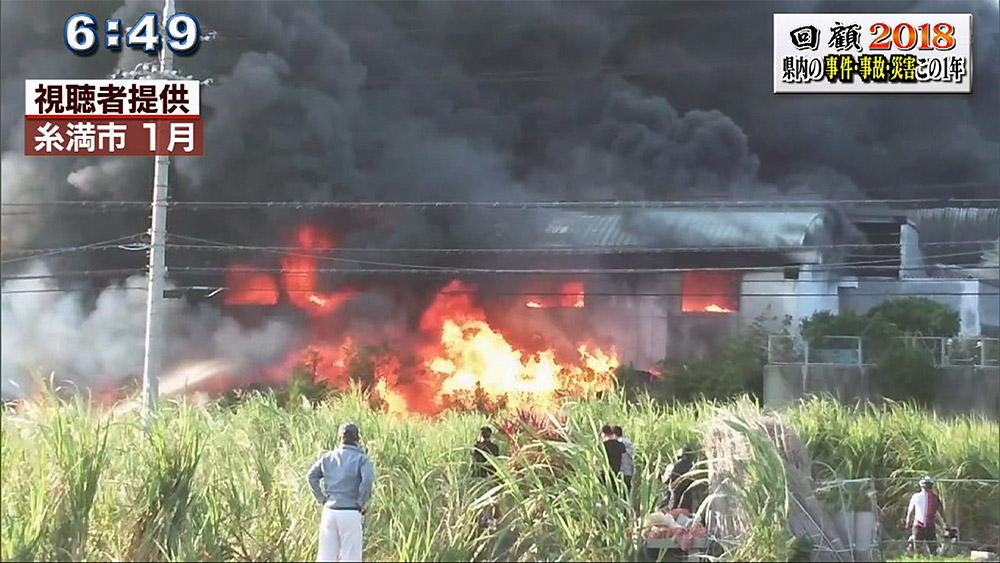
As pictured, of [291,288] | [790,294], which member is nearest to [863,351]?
[790,294]

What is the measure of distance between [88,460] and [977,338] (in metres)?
11.8

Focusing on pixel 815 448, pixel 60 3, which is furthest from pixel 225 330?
pixel 815 448

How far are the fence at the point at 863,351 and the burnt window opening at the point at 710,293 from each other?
3.37ft

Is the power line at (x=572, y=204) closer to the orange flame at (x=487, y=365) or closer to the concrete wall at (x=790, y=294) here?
the concrete wall at (x=790, y=294)

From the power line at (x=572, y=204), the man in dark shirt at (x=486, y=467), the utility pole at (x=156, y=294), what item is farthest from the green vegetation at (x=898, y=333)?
the utility pole at (x=156, y=294)

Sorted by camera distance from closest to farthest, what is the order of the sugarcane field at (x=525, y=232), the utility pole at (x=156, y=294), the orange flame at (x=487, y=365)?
the utility pole at (x=156, y=294) < the sugarcane field at (x=525, y=232) < the orange flame at (x=487, y=365)

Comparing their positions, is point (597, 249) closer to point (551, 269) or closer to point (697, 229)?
point (551, 269)

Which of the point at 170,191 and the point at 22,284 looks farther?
the point at 170,191

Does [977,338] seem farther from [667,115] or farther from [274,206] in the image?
[274,206]

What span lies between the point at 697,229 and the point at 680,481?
7723 mm

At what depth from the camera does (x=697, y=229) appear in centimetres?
1619

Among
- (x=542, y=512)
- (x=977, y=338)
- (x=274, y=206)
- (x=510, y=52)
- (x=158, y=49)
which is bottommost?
(x=542, y=512)

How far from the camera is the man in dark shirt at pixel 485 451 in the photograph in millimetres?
9087

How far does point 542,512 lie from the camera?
8.39 meters
